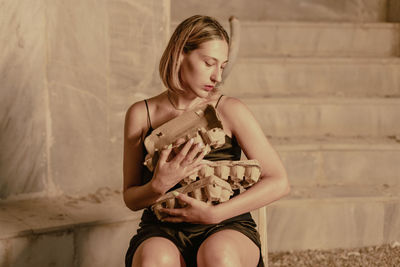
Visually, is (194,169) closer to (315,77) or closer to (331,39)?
(315,77)

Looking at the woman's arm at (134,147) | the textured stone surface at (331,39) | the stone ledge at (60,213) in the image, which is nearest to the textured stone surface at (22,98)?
the stone ledge at (60,213)

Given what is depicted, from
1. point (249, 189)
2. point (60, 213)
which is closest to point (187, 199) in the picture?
point (249, 189)

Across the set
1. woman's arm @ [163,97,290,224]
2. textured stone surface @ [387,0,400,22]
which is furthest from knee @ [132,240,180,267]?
textured stone surface @ [387,0,400,22]

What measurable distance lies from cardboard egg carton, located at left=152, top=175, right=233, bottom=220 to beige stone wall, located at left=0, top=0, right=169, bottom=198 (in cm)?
155

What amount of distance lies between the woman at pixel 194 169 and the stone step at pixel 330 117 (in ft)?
7.06

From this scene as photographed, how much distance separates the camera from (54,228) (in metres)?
3.01

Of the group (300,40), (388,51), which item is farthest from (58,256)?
(388,51)

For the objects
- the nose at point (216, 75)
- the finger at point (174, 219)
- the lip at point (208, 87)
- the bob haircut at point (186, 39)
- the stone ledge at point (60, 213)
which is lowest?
the stone ledge at point (60, 213)

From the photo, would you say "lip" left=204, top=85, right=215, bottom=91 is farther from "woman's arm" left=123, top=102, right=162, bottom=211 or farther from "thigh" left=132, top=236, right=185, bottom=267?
"thigh" left=132, top=236, right=185, bottom=267

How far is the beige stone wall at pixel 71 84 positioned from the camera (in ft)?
11.0

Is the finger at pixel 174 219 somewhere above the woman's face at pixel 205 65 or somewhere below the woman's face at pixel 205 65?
below

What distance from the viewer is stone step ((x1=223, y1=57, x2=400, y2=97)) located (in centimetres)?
478

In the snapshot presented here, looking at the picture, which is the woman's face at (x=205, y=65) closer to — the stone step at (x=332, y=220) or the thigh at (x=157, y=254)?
the thigh at (x=157, y=254)

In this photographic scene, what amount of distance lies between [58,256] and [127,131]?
1024 mm
